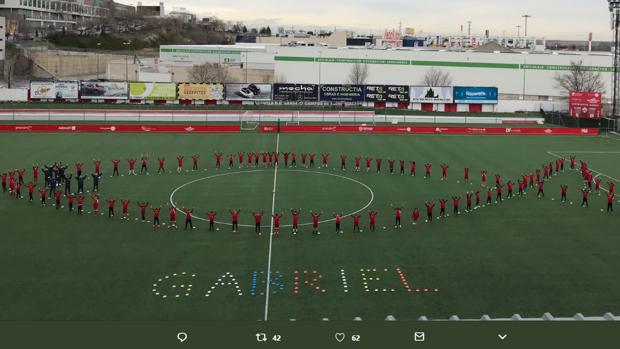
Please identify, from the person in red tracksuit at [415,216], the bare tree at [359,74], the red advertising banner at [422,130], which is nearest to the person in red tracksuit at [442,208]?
the person in red tracksuit at [415,216]

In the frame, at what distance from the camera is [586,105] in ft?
195

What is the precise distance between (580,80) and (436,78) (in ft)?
67.5

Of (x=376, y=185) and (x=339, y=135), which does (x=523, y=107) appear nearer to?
(x=339, y=135)

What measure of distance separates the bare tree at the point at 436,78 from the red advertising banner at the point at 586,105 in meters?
27.6

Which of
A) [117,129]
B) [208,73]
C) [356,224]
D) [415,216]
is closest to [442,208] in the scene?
[415,216]

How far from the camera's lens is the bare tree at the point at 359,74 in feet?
284

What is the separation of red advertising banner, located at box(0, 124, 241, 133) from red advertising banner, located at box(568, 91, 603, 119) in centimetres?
3441

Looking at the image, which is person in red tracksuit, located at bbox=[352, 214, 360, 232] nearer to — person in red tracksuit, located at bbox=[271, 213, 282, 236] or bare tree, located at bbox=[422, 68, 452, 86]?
person in red tracksuit, located at bbox=[271, 213, 282, 236]

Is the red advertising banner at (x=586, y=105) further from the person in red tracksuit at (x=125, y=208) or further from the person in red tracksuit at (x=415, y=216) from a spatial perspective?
the person in red tracksuit at (x=125, y=208)

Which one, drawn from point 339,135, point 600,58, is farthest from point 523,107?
point 339,135

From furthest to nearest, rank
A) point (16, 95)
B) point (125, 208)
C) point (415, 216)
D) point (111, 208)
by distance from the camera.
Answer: point (16, 95) → point (125, 208) → point (111, 208) → point (415, 216)

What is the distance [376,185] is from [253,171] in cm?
761

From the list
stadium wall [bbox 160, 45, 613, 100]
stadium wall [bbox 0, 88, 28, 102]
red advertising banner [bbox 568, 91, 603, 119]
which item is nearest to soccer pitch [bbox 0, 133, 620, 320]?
red advertising banner [bbox 568, 91, 603, 119]

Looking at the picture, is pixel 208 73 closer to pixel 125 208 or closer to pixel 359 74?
pixel 359 74
